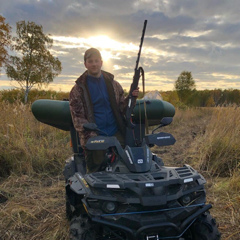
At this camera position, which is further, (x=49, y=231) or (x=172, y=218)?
(x=49, y=231)

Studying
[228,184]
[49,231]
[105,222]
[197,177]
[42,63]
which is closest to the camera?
[105,222]

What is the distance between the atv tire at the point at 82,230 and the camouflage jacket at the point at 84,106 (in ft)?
3.74

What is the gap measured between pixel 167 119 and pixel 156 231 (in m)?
1.11

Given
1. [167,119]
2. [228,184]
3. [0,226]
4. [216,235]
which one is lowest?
[0,226]

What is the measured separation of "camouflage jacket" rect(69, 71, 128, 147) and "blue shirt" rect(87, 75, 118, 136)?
0.18ft

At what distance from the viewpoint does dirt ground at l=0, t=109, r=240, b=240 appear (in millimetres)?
2762

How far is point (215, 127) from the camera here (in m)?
5.41

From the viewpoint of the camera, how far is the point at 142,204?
5.41 feet

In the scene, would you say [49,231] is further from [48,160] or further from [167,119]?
[48,160]

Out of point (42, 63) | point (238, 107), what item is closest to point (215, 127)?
point (238, 107)

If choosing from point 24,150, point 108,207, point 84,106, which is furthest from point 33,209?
point 108,207

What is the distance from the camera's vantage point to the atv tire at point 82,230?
Result: 1.78 metres

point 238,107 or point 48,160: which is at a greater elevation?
point 238,107

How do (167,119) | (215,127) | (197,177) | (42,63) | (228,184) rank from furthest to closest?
(42,63), (215,127), (228,184), (167,119), (197,177)
